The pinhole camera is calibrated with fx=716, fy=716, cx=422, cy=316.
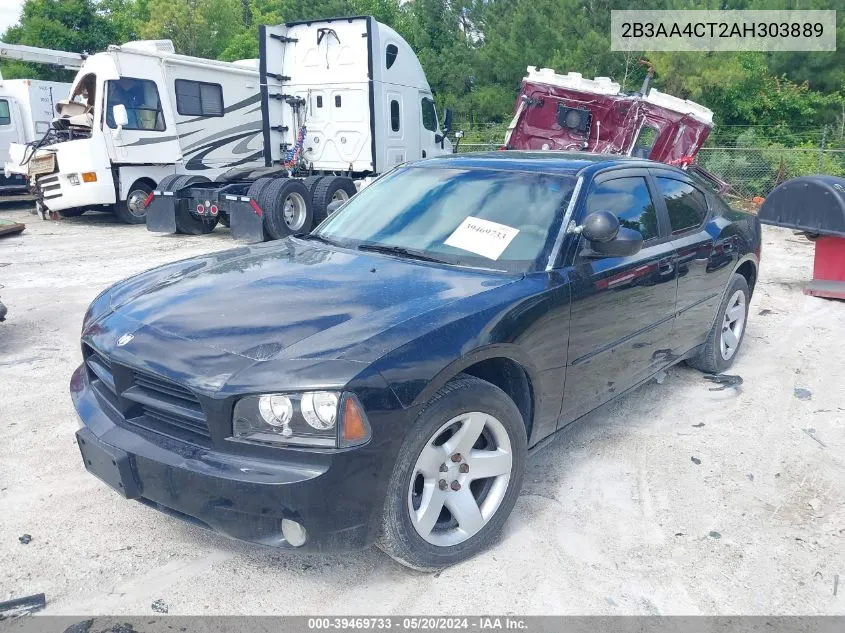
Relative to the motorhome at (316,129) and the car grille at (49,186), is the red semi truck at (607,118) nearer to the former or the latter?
the motorhome at (316,129)

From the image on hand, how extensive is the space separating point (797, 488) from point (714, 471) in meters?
0.41

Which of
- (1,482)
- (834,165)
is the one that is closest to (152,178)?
(1,482)

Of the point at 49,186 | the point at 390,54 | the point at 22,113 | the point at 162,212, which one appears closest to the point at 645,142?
the point at 390,54

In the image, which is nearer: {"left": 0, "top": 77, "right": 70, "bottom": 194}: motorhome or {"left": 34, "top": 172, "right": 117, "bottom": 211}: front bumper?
{"left": 34, "top": 172, "right": 117, "bottom": 211}: front bumper

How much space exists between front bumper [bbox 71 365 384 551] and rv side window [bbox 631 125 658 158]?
11.3 meters

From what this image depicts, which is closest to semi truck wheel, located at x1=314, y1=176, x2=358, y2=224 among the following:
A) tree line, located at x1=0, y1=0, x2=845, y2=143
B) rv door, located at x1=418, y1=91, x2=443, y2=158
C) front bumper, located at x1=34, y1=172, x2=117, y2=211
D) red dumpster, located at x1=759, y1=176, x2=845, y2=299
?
rv door, located at x1=418, y1=91, x2=443, y2=158

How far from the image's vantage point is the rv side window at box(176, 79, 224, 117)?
14.0 meters

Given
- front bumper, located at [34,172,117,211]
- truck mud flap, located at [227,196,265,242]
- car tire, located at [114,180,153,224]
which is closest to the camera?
truck mud flap, located at [227,196,265,242]

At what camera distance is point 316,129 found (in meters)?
13.5

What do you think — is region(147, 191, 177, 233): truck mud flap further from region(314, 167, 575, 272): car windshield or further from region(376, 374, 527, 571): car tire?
region(376, 374, 527, 571): car tire

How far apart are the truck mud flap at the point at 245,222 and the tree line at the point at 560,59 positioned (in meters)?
14.3

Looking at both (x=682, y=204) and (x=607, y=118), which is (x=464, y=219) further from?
(x=607, y=118)

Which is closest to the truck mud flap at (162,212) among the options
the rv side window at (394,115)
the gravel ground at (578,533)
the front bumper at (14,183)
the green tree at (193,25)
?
the rv side window at (394,115)

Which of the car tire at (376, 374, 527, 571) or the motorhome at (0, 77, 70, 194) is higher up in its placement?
the motorhome at (0, 77, 70, 194)
